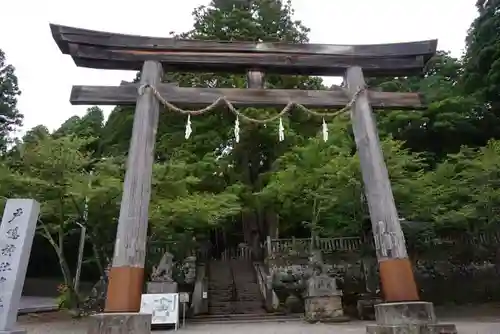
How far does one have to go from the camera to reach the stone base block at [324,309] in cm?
1325

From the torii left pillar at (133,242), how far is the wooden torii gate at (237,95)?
0.02 metres

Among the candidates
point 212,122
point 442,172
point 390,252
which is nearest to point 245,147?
point 212,122

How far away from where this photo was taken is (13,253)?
7.07 meters

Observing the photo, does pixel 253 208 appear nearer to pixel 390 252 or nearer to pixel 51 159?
pixel 51 159

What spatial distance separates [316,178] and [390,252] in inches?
304

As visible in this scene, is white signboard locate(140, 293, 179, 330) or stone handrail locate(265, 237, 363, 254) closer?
white signboard locate(140, 293, 179, 330)

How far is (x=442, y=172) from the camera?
15.2 m

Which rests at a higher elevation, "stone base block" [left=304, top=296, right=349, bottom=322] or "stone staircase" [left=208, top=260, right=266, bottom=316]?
"stone staircase" [left=208, top=260, right=266, bottom=316]

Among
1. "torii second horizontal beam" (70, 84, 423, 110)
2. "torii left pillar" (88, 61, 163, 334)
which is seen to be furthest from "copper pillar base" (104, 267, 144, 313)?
"torii second horizontal beam" (70, 84, 423, 110)

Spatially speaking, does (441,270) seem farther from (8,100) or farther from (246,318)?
(8,100)

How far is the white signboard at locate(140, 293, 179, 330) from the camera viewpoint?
11.6 meters

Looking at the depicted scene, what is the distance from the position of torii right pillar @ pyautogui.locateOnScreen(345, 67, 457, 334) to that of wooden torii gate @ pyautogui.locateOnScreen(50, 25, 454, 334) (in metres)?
0.02

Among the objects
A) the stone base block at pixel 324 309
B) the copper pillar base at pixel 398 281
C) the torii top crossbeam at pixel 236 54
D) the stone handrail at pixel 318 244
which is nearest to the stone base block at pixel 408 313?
the copper pillar base at pixel 398 281

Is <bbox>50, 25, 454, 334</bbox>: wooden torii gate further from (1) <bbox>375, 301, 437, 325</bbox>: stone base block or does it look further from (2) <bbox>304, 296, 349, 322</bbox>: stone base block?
(2) <bbox>304, 296, 349, 322</bbox>: stone base block
